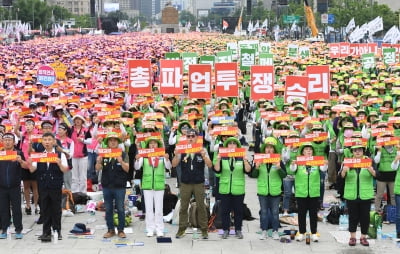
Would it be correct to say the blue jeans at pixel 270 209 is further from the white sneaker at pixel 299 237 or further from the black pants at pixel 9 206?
the black pants at pixel 9 206

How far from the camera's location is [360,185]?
11781mm

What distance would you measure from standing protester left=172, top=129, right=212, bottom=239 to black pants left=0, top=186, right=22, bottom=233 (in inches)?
94.2

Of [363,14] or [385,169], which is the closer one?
[385,169]

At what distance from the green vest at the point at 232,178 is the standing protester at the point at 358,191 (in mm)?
1469

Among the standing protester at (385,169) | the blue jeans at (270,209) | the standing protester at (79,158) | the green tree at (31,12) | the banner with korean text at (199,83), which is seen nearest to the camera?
the blue jeans at (270,209)

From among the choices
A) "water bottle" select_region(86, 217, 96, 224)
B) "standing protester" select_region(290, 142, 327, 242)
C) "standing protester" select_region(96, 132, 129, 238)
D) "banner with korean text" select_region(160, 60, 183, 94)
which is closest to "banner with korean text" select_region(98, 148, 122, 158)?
"standing protester" select_region(96, 132, 129, 238)

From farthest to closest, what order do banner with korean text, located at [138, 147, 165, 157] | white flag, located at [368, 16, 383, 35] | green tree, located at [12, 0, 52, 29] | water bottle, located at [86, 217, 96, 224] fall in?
green tree, located at [12, 0, 52, 29] < white flag, located at [368, 16, 383, 35] < water bottle, located at [86, 217, 96, 224] < banner with korean text, located at [138, 147, 165, 157]

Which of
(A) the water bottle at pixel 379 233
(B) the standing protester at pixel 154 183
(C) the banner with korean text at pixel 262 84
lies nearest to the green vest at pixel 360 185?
(A) the water bottle at pixel 379 233

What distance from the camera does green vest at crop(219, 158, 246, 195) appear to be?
40.0ft

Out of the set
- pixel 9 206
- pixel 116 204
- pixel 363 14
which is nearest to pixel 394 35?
pixel 116 204

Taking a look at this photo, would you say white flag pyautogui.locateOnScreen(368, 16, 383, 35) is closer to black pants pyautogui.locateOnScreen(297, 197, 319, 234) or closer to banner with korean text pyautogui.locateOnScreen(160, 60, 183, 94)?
banner with korean text pyautogui.locateOnScreen(160, 60, 183, 94)

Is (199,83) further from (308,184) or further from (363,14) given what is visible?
(363,14)

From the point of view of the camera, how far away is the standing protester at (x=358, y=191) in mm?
11766

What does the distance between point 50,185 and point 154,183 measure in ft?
5.02
